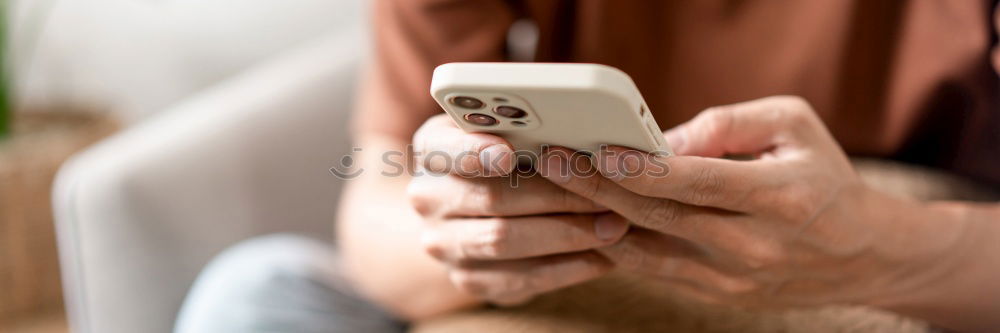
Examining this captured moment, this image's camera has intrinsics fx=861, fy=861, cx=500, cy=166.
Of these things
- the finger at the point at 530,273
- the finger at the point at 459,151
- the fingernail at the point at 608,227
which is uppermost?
the finger at the point at 459,151

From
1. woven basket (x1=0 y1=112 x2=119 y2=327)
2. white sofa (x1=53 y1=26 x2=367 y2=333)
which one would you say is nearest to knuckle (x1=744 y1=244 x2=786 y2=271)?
white sofa (x1=53 y1=26 x2=367 y2=333)

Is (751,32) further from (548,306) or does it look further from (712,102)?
(548,306)

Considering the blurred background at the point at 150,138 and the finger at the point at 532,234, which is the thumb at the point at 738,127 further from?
the blurred background at the point at 150,138

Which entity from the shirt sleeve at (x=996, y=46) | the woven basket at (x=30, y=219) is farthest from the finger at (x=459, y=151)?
the woven basket at (x=30, y=219)

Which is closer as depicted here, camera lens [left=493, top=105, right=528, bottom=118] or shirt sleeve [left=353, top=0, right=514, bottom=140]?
camera lens [left=493, top=105, right=528, bottom=118]

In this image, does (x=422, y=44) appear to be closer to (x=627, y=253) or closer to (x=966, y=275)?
(x=627, y=253)

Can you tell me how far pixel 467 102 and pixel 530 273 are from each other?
169mm

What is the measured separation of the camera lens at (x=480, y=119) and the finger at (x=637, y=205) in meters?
0.03

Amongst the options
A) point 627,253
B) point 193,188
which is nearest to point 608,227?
point 627,253

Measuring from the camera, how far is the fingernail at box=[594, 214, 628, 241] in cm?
42

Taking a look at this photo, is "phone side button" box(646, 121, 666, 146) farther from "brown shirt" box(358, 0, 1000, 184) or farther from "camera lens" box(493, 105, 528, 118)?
"brown shirt" box(358, 0, 1000, 184)

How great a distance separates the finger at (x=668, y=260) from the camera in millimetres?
438

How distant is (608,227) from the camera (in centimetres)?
42

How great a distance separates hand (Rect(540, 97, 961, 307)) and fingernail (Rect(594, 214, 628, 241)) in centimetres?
2
